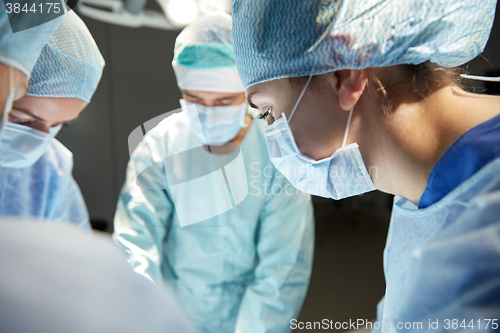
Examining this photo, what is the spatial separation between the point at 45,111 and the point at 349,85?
74 cm

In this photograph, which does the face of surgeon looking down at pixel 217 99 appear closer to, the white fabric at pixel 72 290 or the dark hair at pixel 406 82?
the dark hair at pixel 406 82

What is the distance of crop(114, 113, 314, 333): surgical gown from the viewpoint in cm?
118

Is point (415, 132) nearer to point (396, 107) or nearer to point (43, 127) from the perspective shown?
point (396, 107)

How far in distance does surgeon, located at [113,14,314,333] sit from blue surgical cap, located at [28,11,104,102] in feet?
0.88

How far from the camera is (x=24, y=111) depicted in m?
0.81

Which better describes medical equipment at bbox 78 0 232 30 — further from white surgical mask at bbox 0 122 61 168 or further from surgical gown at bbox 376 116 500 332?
surgical gown at bbox 376 116 500 332

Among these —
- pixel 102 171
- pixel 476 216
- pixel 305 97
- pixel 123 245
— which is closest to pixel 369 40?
pixel 305 97

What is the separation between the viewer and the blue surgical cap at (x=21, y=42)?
1.84 feet

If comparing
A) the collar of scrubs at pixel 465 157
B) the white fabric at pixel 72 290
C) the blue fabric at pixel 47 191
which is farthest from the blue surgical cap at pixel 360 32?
the blue fabric at pixel 47 191

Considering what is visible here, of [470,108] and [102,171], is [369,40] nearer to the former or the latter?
[470,108]

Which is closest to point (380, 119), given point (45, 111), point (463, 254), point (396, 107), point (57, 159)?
point (396, 107)

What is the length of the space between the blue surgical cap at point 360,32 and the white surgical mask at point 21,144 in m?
0.61

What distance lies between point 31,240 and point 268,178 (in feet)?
3.02

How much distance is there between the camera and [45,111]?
854 mm
